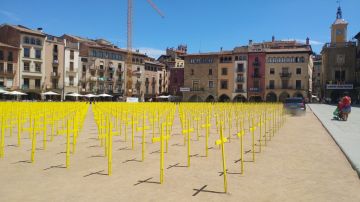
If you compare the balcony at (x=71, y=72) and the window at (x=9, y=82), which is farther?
the balcony at (x=71, y=72)

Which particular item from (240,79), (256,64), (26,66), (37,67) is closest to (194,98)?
(240,79)

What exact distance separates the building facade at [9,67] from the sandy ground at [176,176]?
52.5 m

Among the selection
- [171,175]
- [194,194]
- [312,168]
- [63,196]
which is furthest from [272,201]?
[63,196]

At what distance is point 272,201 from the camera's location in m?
5.57

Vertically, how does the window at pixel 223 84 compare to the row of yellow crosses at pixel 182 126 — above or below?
above

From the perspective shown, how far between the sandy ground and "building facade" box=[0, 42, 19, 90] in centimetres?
5247

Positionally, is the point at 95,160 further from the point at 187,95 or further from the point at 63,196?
the point at 187,95

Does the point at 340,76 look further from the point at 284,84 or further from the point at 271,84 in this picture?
the point at 271,84

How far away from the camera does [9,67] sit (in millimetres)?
57969

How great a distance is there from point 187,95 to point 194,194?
70335mm

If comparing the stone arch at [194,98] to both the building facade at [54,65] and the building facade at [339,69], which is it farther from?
the building facade at [54,65]

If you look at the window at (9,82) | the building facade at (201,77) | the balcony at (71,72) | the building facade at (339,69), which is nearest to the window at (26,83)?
the window at (9,82)

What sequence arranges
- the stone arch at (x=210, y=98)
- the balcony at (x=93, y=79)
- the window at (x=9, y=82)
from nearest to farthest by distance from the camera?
the window at (x=9, y=82)
the balcony at (x=93, y=79)
the stone arch at (x=210, y=98)

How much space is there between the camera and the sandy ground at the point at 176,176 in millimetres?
5844
